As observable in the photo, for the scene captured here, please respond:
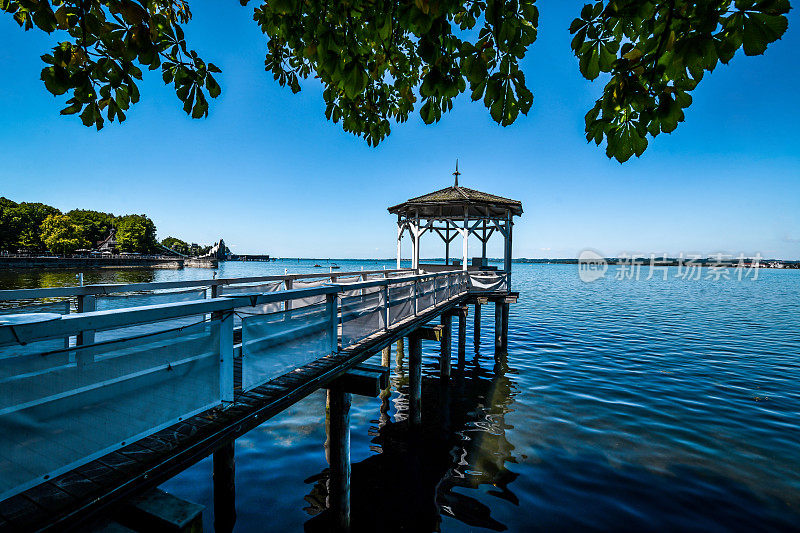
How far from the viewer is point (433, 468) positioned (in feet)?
24.8

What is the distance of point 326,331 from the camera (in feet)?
18.7

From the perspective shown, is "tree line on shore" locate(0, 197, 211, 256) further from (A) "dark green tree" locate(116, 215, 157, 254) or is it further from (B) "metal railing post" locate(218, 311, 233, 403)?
(B) "metal railing post" locate(218, 311, 233, 403)

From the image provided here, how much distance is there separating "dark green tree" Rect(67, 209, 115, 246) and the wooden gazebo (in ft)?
419

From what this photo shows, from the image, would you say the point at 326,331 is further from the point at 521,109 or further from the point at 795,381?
the point at 795,381

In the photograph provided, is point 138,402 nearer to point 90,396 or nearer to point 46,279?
point 90,396

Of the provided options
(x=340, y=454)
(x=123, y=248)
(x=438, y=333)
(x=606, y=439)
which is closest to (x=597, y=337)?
(x=606, y=439)

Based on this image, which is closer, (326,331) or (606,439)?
(326,331)

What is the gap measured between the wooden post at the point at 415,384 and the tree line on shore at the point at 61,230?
115 meters

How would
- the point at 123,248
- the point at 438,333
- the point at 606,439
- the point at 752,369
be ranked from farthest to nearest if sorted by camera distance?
the point at 123,248, the point at 752,369, the point at 438,333, the point at 606,439

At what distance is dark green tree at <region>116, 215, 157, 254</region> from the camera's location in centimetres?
11250

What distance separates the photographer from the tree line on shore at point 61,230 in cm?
8600

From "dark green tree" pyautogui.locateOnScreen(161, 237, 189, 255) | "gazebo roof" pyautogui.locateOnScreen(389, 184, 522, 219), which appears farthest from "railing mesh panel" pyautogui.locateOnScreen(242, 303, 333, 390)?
"dark green tree" pyautogui.locateOnScreen(161, 237, 189, 255)

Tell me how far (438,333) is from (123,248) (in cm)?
13662

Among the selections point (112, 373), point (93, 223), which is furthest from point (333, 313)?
point (93, 223)
